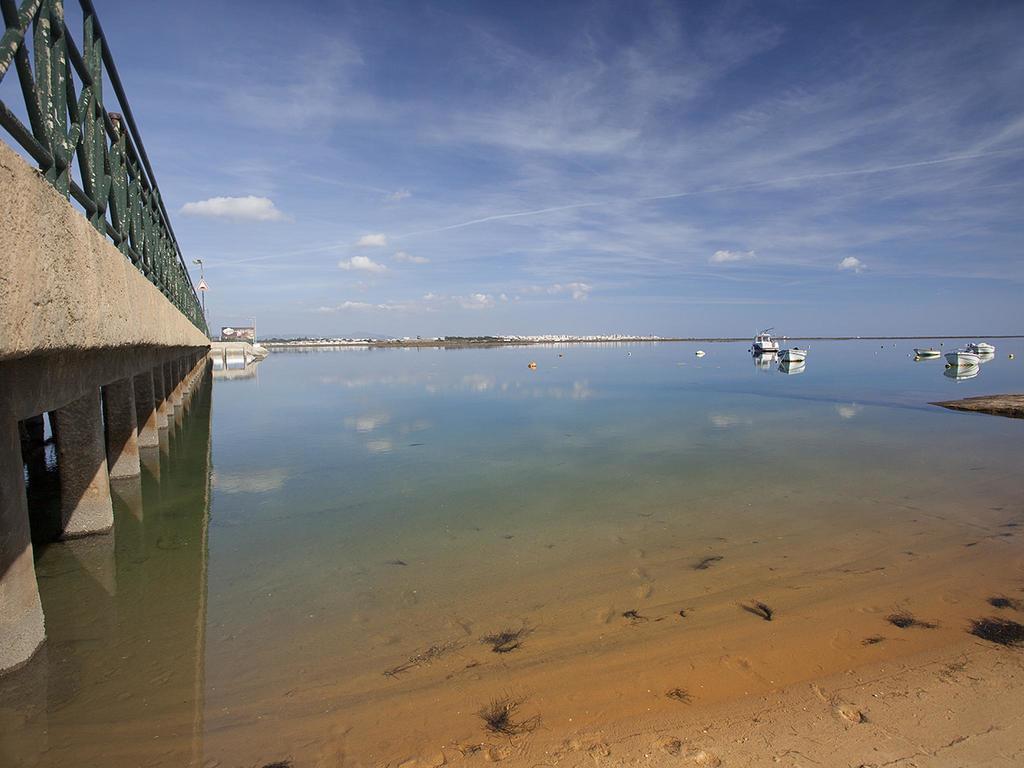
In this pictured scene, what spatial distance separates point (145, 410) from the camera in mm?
16062

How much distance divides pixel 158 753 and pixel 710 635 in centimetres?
498

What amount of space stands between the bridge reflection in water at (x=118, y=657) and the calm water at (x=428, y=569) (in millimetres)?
24

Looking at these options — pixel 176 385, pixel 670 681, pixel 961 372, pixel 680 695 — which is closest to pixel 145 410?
pixel 176 385

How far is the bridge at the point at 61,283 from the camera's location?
2.89 meters

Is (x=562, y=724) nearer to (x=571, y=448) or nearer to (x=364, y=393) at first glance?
(x=571, y=448)

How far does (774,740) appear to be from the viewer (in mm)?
4102

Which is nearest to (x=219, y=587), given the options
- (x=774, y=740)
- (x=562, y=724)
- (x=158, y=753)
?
(x=158, y=753)

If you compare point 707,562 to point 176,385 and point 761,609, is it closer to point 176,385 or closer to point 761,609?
point 761,609

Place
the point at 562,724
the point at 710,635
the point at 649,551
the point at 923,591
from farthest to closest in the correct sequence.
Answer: the point at 649,551 < the point at 923,591 < the point at 710,635 < the point at 562,724

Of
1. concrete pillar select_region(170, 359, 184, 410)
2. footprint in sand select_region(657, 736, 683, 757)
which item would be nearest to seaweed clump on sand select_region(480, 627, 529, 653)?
footprint in sand select_region(657, 736, 683, 757)

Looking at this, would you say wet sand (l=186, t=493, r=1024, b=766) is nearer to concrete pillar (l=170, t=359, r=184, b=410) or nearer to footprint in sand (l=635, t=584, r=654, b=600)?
footprint in sand (l=635, t=584, r=654, b=600)

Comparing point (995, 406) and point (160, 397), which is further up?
point (160, 397)

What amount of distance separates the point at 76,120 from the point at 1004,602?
36.5ft

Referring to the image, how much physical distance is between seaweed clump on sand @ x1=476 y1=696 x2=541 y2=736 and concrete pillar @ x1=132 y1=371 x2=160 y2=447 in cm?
1491
